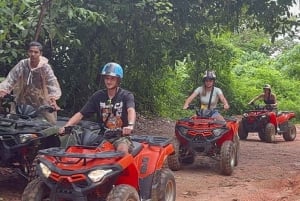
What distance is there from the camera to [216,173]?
933 centimetres

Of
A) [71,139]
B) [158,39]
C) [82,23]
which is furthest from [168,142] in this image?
[158,39]

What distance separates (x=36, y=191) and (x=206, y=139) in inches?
186

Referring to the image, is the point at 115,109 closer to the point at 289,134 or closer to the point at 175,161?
the point at 175,161

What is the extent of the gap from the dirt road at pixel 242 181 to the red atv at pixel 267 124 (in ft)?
8.71

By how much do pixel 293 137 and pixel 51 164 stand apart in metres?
12.1

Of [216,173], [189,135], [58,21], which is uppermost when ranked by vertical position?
[58,21]

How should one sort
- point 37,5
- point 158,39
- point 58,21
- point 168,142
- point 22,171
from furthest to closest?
point 158,39 < point 58,21 < point 37,5 < point 22,171 < point 168,142

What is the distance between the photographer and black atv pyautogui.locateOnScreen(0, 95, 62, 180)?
6203 millimetres

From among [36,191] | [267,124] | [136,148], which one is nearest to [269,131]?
[267,124]

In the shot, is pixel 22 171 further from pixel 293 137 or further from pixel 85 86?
pixel 293 137

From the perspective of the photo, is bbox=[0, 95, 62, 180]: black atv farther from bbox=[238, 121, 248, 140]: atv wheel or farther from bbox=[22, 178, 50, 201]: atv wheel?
bbox=[238, 121, 248, 140]: atv wheel

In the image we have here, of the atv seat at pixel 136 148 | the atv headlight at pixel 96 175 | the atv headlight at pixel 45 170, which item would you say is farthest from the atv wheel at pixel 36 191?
the atv seat at pixel 136 148

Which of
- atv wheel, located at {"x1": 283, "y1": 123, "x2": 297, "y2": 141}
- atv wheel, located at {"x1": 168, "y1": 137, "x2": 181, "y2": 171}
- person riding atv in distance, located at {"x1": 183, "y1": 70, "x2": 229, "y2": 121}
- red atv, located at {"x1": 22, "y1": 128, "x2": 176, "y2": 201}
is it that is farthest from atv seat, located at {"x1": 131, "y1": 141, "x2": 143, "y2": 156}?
atv wheel, located at {"x1": 283, "y1": 123, "x2": 297, "y2": 141}

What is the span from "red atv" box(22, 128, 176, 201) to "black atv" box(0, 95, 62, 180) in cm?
100
